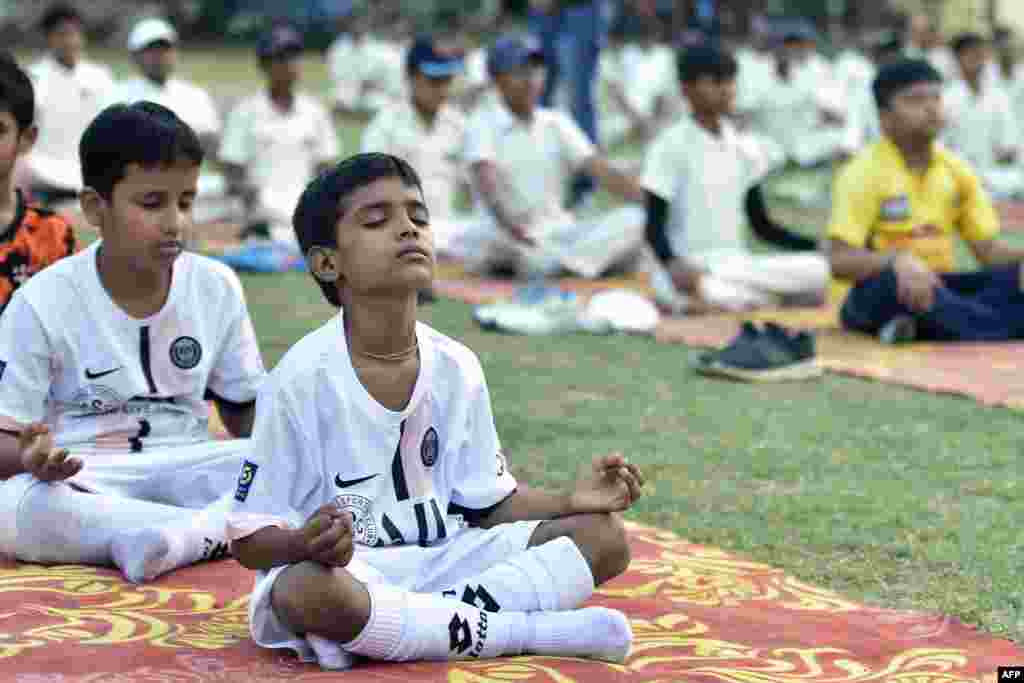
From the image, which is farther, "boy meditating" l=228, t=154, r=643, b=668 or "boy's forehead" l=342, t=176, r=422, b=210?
"boy's forehead" l=342, t=176, r=422, b=210

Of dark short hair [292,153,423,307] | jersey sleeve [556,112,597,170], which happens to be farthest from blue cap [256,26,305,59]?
dark short hair [292,153,423,307]

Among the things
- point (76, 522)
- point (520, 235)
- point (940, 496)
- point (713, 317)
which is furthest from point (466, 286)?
point (76, 522)

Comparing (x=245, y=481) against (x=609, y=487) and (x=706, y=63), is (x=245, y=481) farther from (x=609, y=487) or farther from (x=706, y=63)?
(x=706, y=63)

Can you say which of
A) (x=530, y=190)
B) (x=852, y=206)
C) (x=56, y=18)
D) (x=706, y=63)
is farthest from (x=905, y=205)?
(x=56, y=18)

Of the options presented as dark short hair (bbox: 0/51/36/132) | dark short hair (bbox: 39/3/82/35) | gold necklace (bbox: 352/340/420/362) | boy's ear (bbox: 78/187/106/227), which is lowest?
gold necklace (bbox: 352/340/420/362)

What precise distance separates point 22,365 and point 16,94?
2.27 feet

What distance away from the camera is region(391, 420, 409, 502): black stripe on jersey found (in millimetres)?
2664

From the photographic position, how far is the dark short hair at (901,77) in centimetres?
572

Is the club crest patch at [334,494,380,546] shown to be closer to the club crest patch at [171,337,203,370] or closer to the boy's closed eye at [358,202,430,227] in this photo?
the boy's closed eye at [358,202,430,227]

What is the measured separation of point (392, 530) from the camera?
270cm

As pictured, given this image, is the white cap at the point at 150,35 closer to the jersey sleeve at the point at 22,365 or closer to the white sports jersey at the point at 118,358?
the white sports jersey at the point at 118,358

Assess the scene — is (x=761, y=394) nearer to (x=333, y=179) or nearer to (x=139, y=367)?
(x=139, y=367)

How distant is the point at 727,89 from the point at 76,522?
3.98 meters

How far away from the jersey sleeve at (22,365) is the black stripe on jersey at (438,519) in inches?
33.3
